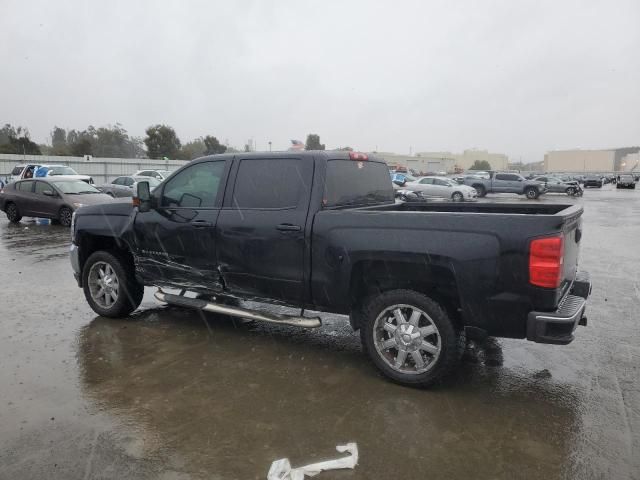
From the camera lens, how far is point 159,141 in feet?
214

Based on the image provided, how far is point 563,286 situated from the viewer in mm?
3783

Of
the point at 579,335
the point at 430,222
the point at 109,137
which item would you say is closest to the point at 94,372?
the point at 430,222

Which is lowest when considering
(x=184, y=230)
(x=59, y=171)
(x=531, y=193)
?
(x=531, y=193)

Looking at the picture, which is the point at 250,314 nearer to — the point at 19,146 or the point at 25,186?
the point at 25,186

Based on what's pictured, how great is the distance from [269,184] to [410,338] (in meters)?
1.99

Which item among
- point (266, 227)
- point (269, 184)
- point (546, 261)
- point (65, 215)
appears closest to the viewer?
point (546, 261)

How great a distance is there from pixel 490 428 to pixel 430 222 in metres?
1.55

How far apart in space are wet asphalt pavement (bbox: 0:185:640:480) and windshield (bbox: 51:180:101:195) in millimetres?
10013

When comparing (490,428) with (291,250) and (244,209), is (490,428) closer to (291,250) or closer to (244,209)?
(291,250)

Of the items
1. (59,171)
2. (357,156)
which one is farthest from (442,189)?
(357,156)

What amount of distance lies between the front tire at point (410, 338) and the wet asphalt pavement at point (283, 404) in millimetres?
179

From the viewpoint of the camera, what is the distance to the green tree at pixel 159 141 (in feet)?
213

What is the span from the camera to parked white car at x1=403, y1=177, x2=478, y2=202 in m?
27.3

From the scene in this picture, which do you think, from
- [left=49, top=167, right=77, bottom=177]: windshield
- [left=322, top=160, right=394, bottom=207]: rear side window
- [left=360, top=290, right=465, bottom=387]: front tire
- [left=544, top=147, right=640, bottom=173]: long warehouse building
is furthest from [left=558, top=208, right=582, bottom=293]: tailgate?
[left=544, top=147, right=640, bottom=173]: long warehouse building
